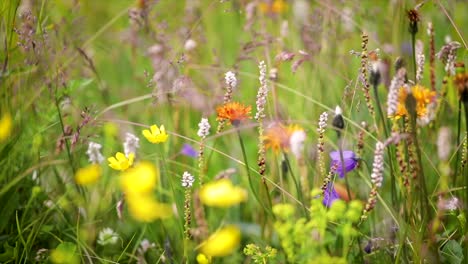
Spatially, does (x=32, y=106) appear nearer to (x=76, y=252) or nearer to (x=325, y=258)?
(x=76, y=252)

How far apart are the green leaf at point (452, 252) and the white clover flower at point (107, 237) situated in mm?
660

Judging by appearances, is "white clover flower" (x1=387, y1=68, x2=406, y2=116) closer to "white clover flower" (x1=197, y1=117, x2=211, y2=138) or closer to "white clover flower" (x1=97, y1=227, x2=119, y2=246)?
"white clover flower" (x1=197, y1=117, x2=211, y2=138)

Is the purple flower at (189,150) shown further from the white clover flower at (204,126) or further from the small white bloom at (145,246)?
the white clover flower at (204,126)

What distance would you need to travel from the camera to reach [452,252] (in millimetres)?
1230

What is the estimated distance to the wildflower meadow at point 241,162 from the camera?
1.10 m

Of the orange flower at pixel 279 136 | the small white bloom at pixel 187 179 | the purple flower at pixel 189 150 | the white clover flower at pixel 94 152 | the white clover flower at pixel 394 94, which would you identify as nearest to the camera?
the white clover flower at pixel 394 94

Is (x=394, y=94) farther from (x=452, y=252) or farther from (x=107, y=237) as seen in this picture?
(x=107, y=237)

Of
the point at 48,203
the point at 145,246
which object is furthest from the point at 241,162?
the point at 48,203

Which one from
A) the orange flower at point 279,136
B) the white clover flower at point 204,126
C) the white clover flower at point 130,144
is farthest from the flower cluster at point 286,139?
the white clover flower at point 130,144

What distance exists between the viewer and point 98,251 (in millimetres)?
1478

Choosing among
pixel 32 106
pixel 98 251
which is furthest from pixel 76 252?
pixel 32 106

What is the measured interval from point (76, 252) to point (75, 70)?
0.89 meters

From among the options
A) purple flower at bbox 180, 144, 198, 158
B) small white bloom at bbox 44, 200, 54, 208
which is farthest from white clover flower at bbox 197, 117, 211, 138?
purple flower at bbox 180, 144, 198, 158

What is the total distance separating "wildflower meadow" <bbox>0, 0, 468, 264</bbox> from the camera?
43.2 inches
